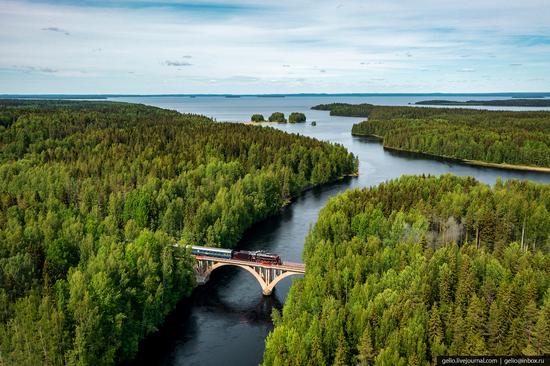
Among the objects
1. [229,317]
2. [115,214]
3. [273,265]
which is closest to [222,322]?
[229,317]

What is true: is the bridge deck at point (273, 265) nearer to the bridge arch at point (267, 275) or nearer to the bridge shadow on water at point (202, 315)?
the bridge arch at point (267, 275)

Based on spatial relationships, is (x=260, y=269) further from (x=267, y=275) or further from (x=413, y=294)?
(x=413, y=294)

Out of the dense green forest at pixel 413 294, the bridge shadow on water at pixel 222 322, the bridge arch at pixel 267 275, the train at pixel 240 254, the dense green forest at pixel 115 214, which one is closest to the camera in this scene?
the dense green forest at pixel 413 294

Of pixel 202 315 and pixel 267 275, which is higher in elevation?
pixel 267 275

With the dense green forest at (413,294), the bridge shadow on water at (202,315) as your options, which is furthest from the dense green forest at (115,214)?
the dense green forest at (413,294)

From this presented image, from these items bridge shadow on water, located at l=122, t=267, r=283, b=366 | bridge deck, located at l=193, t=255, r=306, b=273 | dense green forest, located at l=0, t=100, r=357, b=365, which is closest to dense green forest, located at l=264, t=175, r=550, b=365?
bridge deck, located at l=193, t=255, r=306, b=273

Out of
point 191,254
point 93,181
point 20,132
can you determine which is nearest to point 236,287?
point 191,254
